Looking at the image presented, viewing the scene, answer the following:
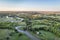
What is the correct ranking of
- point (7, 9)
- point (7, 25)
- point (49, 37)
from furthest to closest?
1. point (7, 9)
2. point (7, 25)
3. point (49, 37)

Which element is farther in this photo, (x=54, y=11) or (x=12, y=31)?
(x=54, y=11)

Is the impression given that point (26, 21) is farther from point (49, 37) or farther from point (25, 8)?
point (49, 37)

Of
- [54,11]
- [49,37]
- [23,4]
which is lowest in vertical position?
[49,37]

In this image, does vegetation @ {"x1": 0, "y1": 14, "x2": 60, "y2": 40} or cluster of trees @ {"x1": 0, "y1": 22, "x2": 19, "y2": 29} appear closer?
vegetation @ {"x1": 0, "y1": 14, "x2": 60, "y2": 40}

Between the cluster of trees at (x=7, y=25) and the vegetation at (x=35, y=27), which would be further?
the cluster of trees at (x=7, y=25)

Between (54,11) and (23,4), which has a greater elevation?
(23,4)

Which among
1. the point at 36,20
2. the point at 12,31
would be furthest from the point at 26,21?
the point at 12,31

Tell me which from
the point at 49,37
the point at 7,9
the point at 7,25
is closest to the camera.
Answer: the point at 49,37

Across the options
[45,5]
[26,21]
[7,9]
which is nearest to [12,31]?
[26,21]

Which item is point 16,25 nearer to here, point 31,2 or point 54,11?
point 31,2
